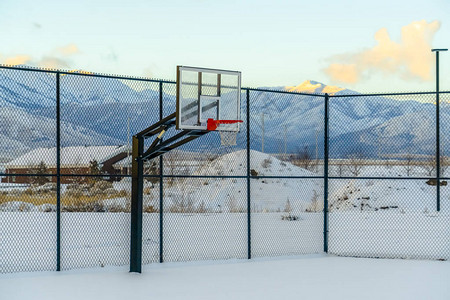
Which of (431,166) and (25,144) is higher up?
(25,144)

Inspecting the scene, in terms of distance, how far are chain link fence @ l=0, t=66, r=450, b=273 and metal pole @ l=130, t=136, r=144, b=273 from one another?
477 mm

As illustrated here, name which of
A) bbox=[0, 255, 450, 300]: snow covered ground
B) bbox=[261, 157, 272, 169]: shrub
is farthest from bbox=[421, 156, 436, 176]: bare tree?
bbox=[0, 255, 450, 300]: snow covered ground

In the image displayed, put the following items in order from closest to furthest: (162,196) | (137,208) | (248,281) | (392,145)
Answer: (248,281)
(137,208)
(162,196)
(392,145)

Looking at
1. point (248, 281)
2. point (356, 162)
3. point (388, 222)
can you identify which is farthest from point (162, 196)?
point (356, 162)

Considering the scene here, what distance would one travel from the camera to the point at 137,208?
1034cm

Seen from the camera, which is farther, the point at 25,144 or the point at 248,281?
the point at 25,144

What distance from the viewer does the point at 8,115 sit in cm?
1459

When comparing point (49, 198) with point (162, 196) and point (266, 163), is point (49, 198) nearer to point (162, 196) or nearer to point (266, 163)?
point (266, 163)

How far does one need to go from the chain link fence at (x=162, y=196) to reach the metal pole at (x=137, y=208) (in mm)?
477

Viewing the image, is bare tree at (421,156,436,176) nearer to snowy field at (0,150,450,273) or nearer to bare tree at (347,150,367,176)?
bare tree at (347,150,367,176)

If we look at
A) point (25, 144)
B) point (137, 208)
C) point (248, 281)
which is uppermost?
point (25, 144)

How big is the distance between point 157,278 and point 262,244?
246 inches

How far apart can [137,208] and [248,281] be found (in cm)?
237

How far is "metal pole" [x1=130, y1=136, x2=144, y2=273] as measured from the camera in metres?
10.3
